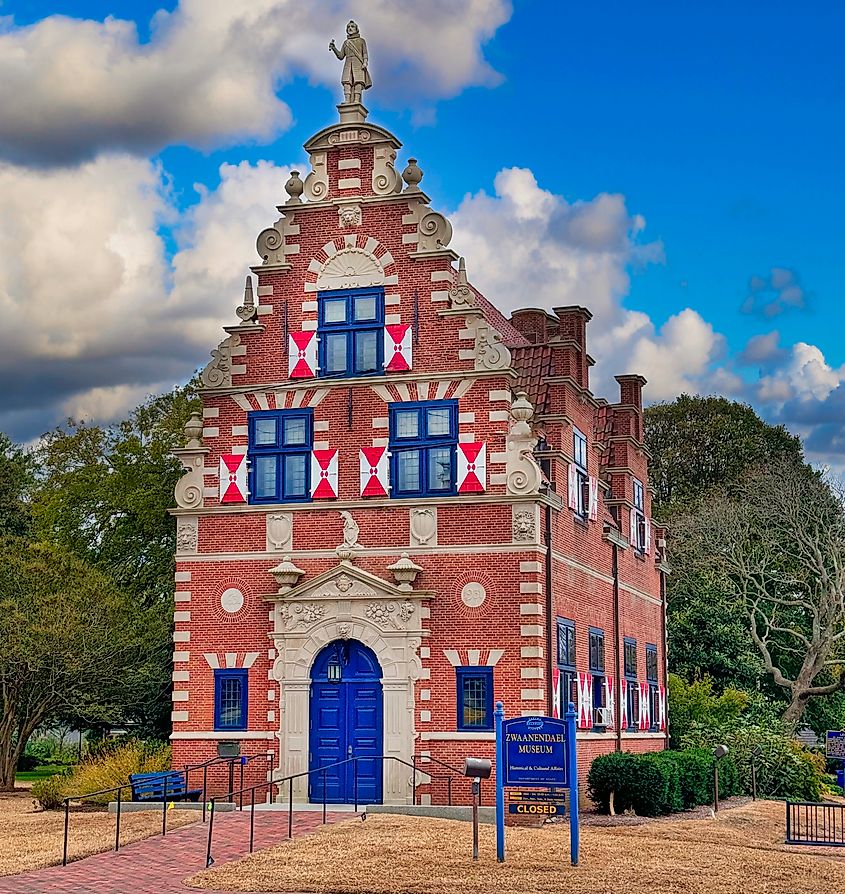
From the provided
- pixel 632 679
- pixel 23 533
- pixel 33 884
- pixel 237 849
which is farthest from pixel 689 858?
pixel 23 533

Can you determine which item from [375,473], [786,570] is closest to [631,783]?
[375,473]

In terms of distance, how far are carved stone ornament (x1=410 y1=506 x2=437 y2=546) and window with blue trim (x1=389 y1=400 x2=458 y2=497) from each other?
329 millimetres

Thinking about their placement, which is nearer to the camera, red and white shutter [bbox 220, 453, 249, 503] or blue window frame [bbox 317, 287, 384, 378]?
blue window frame [bbox 317, 287, 384, 378]

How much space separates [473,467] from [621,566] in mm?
8254

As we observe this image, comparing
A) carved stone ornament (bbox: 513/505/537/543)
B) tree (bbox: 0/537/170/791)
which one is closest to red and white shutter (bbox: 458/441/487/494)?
carved stone ornament (bbox: 513/505/537/543)

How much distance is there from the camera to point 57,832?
935 inches

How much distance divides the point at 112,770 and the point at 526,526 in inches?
378

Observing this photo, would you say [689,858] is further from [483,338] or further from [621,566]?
[621,566]

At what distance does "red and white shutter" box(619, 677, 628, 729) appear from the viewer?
31386 millimetres

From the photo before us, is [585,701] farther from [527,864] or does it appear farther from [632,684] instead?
[527,864]

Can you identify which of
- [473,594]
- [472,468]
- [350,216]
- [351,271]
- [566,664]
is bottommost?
[566,664]

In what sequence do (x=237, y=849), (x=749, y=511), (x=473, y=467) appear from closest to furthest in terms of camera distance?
(x=237, y=849) → (x=473, y=467) → (x=749, y=511)

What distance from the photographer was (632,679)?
33.2 m

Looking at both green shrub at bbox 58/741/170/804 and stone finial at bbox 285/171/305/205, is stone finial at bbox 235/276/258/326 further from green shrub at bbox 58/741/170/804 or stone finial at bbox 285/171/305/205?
green shrub at bbox 58/741/170/804
